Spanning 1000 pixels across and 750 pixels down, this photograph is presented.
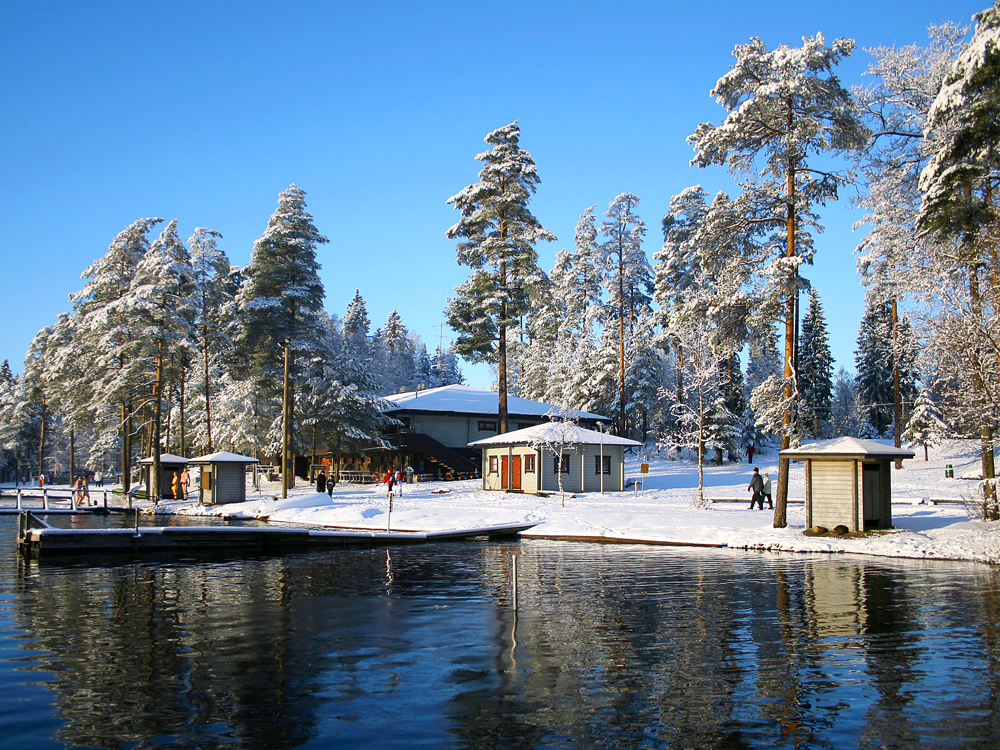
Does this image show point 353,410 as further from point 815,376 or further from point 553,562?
point 815,376

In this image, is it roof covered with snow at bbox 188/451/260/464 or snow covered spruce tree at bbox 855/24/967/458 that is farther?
roof covered with snow at bbox 188/451/260/464

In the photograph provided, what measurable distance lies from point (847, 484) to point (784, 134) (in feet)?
39.3

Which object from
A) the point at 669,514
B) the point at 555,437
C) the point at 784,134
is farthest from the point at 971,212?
the point at 555,437

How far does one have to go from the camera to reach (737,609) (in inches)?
563

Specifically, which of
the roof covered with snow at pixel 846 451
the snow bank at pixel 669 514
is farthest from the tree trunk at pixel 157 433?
the roof covered with snow at pixel 846 451

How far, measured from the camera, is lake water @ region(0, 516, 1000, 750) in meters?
8.09

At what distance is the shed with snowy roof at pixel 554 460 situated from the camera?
1802 inches

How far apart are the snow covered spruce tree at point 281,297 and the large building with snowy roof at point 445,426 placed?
8950 mm

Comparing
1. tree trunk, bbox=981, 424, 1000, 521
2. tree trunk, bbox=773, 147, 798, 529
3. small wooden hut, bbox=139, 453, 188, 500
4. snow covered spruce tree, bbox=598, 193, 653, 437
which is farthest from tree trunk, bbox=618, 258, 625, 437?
tree trunk, bbox=981, 424, 1000, 521

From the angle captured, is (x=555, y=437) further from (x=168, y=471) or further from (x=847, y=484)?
(x=168, y=471)

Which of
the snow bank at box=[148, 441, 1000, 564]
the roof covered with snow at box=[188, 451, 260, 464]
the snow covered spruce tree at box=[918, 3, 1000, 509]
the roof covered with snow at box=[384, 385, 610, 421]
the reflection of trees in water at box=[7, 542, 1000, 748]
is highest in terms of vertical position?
the snow covered spruce tree at box=[918, 3, 1000, 509]

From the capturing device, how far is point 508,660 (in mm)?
10930

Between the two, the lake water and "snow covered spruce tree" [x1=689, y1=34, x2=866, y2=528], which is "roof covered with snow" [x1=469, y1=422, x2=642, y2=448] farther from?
the lake water

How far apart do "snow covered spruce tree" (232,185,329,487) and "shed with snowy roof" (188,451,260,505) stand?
5.49m
